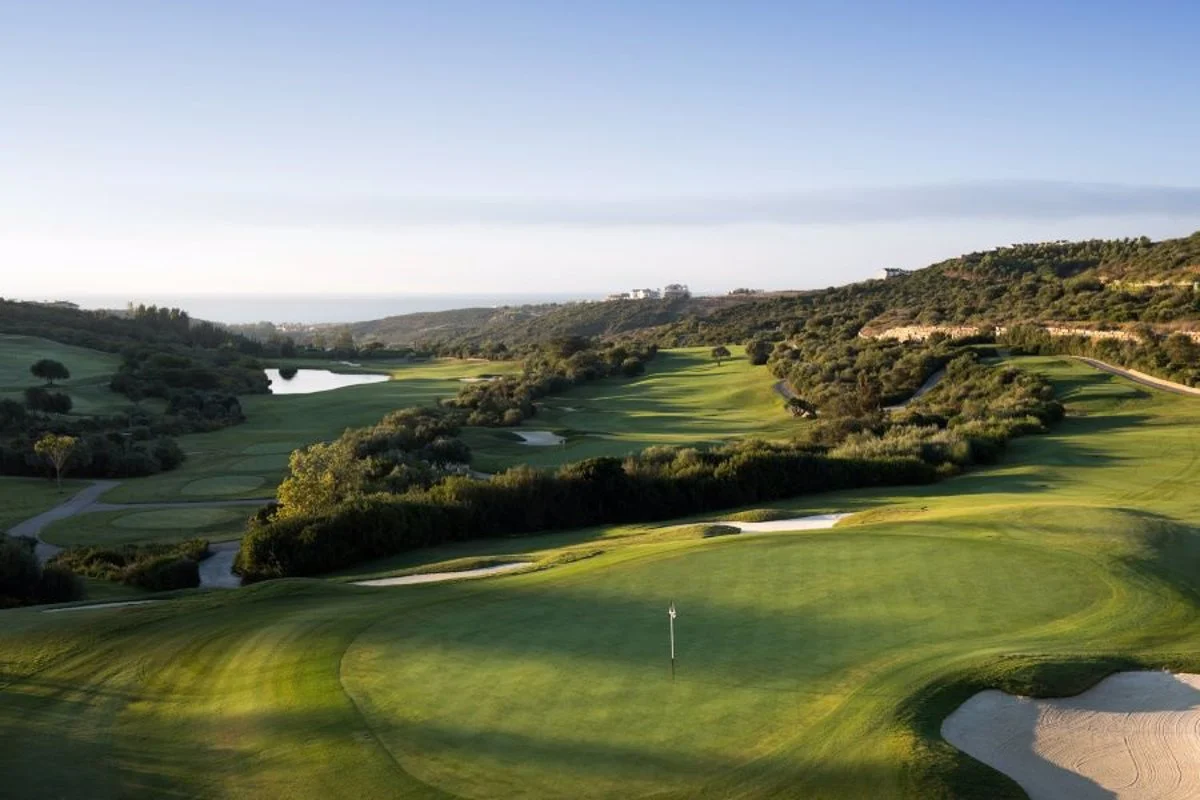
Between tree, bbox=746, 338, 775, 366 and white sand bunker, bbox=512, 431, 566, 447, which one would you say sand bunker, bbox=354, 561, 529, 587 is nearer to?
white sand bunker, bbox=512, 431, 566, 447

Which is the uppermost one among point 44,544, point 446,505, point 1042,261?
point 1042,261

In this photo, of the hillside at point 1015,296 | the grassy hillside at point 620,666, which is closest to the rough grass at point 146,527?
the grassy hillside at point 620,666

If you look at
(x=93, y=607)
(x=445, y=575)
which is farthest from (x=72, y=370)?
(x=445, y=575)

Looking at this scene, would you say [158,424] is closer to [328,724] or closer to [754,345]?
[754,345]

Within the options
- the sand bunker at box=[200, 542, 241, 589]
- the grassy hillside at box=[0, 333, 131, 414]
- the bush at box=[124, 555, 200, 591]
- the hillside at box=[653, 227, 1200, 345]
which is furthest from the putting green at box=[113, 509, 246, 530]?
the hillside at box=[653, 227, 1200, 345]

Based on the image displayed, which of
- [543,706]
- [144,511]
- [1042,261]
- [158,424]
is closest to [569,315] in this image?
[1042,261]

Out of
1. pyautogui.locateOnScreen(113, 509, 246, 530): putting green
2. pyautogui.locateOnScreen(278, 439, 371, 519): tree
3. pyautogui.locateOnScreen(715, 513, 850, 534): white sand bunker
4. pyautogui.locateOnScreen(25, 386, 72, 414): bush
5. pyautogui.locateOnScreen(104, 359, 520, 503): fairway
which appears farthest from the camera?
pyautogui.locateOnScreen(25, 386, 72, 414): bush

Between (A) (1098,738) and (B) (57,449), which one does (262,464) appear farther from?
(A) (1098,738)
